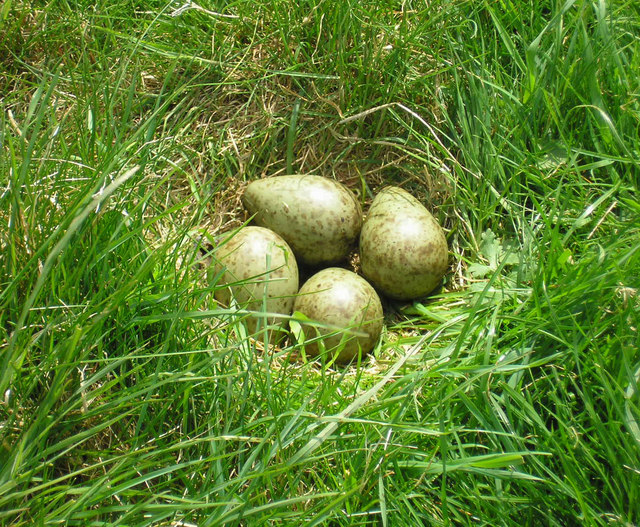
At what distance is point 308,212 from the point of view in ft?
7.72

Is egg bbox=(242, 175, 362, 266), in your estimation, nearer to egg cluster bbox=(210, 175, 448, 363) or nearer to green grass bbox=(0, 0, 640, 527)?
egg cluster bbox=(210, 175, 448, 363)

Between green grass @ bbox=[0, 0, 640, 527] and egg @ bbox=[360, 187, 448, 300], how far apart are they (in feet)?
0.33

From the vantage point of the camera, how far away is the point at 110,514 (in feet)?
4.70

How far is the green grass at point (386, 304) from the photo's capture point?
1.49 metres

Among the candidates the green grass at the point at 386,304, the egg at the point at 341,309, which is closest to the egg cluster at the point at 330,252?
the egg at the point at 341,309

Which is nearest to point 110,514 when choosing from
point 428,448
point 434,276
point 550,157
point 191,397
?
point 191,397

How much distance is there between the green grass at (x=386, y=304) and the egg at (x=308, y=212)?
7.5 inches

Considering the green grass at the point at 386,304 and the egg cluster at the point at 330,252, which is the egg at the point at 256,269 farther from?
the green grass at the point at 386,304

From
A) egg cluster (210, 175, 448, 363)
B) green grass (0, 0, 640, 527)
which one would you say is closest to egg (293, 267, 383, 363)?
egg cluster (210, 175, 448, 363)

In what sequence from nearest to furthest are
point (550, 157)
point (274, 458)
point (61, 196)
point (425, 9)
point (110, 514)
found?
1. point (110, 514)
2. point (274, 458)
3. point (61, 196)
4. point (550, 157)
5. point (425, 9)

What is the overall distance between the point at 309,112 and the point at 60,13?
1145 mm

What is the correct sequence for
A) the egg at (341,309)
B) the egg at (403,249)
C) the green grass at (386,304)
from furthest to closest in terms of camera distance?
the egg at (403,249), the egg at (341,309), the green grass at (386,304)

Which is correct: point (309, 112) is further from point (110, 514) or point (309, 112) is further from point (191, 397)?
point (110, 514)

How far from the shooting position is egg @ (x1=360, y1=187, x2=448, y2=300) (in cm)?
227
